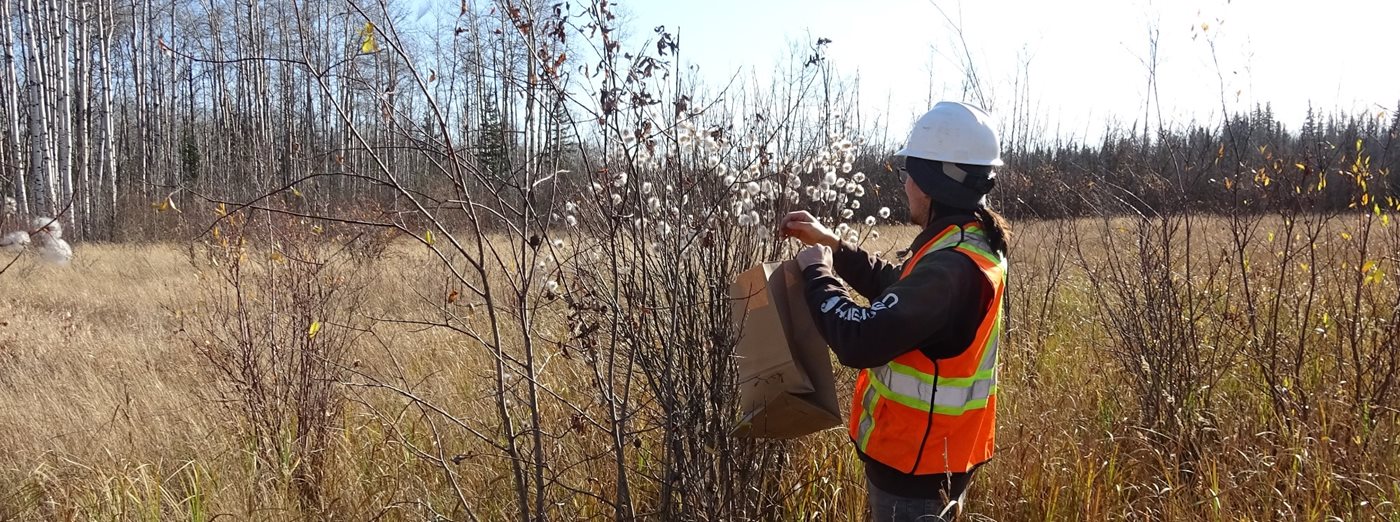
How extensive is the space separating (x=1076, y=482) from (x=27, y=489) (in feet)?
13.0

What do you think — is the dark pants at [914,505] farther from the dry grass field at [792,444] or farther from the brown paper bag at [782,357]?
the dry grass field at [792,444]

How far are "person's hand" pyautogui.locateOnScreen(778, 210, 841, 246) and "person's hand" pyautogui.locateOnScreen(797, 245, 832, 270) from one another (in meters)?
0.24

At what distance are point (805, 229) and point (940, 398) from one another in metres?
0.58

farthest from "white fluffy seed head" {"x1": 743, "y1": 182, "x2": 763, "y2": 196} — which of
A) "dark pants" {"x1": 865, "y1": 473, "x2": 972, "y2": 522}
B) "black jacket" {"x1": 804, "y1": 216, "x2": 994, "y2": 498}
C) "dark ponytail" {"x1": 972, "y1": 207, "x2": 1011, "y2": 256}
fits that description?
"dark pants" {"x1": 865, "y1": 473, "x2": 972, "y2": 522}

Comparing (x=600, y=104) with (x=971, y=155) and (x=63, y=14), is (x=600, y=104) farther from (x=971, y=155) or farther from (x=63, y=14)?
(x=63, y=14)

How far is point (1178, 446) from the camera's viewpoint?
126 inches

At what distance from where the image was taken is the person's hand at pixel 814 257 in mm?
1925

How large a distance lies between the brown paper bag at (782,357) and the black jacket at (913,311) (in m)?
0.10

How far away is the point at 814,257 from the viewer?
193cm

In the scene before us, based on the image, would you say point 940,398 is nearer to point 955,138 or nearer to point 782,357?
point 782,357

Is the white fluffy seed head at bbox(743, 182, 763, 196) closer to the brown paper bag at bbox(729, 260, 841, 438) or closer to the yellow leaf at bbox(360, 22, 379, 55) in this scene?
the brown paper bag at bbox(729, 260, 841, 438)

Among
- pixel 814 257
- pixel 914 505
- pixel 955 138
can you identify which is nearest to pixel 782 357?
pixel 814 257

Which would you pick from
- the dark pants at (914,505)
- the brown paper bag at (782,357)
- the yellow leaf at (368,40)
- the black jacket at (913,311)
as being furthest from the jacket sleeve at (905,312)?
Answer: the yellow leaf at (368,40)

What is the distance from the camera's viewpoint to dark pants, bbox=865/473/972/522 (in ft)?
6.33
